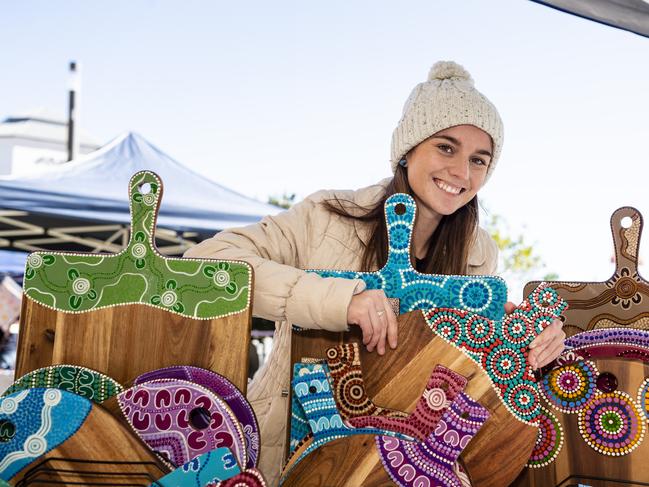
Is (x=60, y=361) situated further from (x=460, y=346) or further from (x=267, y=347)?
(x=267, y=347)

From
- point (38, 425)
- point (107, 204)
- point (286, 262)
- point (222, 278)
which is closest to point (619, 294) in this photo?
point (286, 262)

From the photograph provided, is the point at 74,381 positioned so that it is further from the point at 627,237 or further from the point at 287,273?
the point at 627,237

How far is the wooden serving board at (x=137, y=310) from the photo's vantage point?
36.0 inches

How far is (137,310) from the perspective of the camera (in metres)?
0.94

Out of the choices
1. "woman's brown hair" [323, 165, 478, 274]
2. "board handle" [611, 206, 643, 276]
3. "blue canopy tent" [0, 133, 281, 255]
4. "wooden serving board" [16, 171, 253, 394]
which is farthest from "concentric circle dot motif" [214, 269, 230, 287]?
"blue canopy tent" [0, 133, 281, 255]

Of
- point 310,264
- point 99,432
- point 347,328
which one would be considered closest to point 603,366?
point 347,328

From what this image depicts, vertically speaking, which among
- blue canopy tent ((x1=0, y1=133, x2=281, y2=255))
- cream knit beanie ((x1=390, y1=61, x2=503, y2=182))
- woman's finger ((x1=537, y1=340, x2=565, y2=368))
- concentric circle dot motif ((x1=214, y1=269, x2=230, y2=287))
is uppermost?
cream knit beanie ((x1=390, y1=61, x2=503, y2=182))

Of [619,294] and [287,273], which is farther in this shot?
[619,294]

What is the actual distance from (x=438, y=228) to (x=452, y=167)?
0.14 meters

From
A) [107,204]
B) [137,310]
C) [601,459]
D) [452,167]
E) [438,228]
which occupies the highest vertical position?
[452,167]

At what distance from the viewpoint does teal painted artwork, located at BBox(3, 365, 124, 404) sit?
90 centimetres

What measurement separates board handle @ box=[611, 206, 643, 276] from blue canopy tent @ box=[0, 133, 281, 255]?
3.45 meters

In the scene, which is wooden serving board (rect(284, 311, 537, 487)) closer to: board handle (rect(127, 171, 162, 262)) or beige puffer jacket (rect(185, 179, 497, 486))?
beige puffer jacket (rect(185, 179, 497, 486))

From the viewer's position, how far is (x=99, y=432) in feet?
2.48
